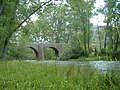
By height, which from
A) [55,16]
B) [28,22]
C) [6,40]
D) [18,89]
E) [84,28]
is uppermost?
[55,16]

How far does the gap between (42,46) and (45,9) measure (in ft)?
130

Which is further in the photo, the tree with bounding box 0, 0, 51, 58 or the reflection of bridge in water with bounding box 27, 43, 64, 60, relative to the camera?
the reflection of bridge in water with bounding box 27, 43, 64, 60

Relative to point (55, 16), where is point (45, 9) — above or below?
below

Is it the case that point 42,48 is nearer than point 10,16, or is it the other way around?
point 10,16

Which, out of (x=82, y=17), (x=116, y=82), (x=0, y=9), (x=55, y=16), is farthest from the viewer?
(x=55, y=16)

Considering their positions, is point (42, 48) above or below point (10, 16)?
above

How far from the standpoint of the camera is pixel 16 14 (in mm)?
15578

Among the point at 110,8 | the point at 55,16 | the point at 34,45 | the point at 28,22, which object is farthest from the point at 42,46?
the point at 28,22

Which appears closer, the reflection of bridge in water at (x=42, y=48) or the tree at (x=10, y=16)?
the tree at (x=10, y=16)

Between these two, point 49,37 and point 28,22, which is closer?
point 28,22

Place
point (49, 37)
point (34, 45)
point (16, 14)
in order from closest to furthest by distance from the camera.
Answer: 1. point (16, 14)
2. point (34, 45)
3. point (49, 37)

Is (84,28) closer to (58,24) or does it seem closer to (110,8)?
(110,8)

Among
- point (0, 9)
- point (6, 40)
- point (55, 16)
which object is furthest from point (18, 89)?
point (55, 16)

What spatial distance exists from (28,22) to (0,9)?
9.33 feet
